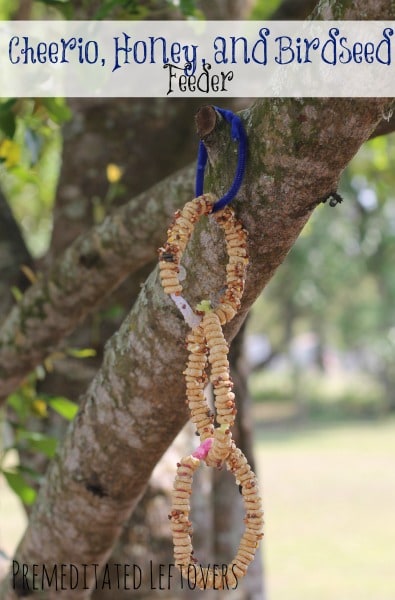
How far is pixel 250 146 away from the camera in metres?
1.20

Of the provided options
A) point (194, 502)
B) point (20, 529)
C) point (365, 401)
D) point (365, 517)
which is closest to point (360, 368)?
point (365, 401)

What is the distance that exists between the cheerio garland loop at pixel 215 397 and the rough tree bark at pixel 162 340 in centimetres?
6

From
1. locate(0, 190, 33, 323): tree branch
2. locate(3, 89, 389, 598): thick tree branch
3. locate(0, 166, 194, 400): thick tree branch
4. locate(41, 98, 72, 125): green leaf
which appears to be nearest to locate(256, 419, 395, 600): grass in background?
locate(0, 190, 33, 323): tree branch

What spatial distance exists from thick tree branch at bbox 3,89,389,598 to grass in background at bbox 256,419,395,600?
528cm

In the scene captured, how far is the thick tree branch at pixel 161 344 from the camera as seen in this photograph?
3.77 feet

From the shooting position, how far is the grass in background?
689 centimetres

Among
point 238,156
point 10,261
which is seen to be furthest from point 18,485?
point 238,156

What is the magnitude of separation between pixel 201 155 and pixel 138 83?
1476 mm

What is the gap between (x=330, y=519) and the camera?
29.3 feet

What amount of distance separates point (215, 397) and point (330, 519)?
819 centimetres

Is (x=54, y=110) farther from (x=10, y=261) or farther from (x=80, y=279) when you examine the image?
(x=10, y=261)

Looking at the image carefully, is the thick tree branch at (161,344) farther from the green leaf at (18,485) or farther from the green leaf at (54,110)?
the green leaf at (54,110)

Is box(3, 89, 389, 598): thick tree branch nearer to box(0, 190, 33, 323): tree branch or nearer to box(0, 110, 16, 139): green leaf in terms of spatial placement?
box(0, 110, 16, 139): green leaf

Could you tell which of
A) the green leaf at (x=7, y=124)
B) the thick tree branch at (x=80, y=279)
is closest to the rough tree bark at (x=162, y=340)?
the thick tree branch at (x=80, y=279)
